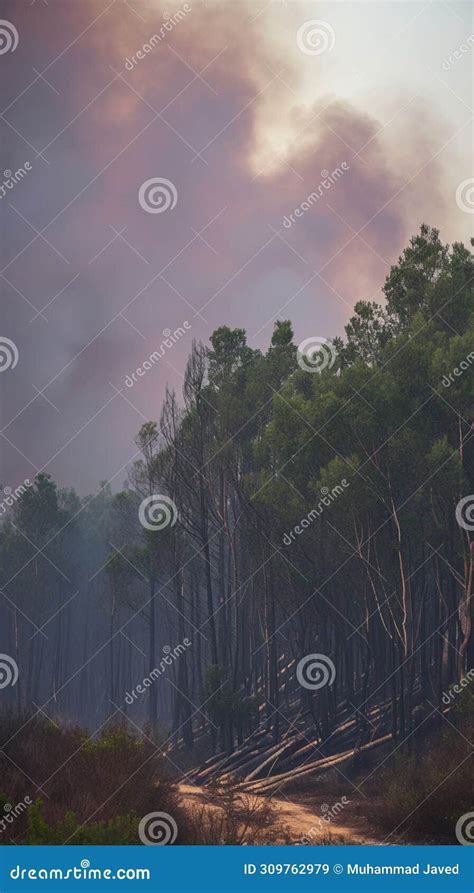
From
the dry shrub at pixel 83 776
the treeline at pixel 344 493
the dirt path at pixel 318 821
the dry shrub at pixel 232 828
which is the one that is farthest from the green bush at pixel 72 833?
the treeline at pixel 344 493

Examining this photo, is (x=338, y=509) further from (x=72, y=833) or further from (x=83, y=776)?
(x=72, y=833)

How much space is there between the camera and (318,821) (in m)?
15.8

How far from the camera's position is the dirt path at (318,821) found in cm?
1299

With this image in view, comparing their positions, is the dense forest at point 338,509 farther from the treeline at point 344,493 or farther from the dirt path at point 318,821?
the dirt path at point 318,821

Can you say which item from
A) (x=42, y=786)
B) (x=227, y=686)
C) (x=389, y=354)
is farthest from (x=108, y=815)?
(x=227, y=686)

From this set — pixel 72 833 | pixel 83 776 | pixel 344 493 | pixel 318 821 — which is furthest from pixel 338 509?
pixel 72 833

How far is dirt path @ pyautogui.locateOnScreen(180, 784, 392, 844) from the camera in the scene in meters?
13.0

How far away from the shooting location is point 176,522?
35.3 m

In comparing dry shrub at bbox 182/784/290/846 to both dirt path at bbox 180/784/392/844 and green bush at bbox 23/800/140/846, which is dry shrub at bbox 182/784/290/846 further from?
green bush at bbox 23/800/140/846

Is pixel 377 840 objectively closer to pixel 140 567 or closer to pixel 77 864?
pixel 77 864

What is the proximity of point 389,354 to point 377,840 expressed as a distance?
14.4 metres

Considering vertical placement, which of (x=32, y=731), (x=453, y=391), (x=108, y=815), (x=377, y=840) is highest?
(x=453, y=391)

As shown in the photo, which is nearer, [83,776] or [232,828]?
[232,828]

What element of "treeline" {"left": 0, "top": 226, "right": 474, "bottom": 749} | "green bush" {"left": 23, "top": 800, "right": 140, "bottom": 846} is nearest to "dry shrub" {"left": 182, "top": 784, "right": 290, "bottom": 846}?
"green bush" {"left": 23, "top": 800, "right": 140, "bottom": 846}
